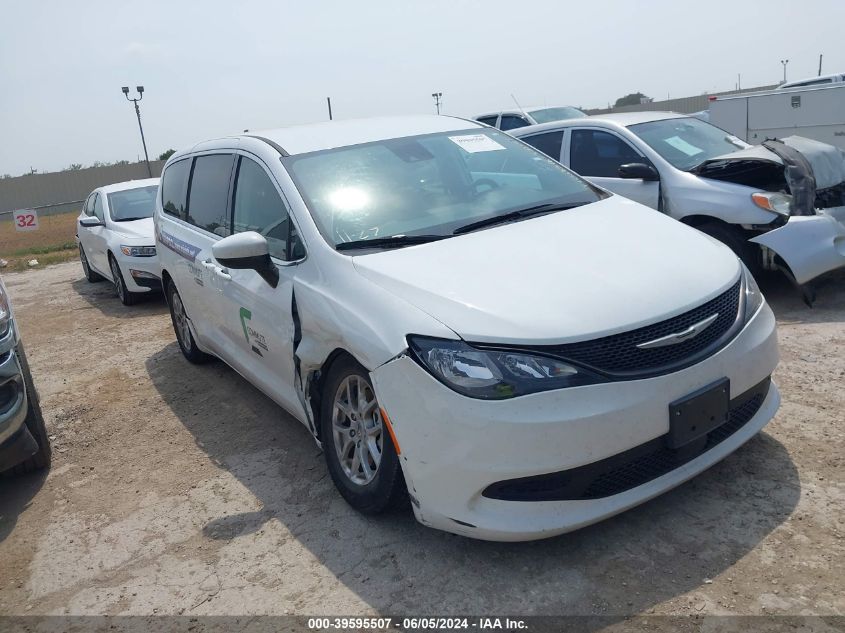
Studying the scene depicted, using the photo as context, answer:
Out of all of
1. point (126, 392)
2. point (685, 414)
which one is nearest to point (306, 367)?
point (685, 414)

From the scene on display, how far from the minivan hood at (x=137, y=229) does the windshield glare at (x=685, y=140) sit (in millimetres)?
6189

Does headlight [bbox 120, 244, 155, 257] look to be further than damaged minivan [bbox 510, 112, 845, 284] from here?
Yes

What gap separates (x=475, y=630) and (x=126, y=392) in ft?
13.9

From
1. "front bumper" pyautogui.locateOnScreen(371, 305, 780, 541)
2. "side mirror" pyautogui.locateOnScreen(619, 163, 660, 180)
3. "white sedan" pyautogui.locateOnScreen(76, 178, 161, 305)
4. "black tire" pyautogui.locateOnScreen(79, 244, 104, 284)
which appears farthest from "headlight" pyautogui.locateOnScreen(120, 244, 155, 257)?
"front bumper" pyautogui.locateOnScreen(371, 305, 780, 541)

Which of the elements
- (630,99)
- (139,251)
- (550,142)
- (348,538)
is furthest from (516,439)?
(630,99)

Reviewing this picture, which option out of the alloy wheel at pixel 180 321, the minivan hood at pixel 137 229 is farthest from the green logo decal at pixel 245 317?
the minivan hood at pixel 137 229

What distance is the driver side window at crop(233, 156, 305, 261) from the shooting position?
383 cm

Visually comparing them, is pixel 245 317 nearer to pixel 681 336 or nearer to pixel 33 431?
pixel 33 431

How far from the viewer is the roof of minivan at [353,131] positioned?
13.9 feet

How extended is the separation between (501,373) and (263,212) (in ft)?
6.65

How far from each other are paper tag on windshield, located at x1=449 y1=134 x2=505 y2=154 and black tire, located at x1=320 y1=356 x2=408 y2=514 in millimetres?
1732

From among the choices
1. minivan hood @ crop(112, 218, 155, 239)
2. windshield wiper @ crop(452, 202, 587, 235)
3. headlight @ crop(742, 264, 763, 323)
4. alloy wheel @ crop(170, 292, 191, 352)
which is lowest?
alloy wheel @ crop(170, 292, 191, 352)

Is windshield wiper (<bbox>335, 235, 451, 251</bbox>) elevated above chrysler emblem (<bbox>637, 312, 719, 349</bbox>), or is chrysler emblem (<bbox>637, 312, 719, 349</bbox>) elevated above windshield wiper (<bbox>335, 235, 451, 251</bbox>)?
windshield wiper (<bbox>335, 235, 451, 251</bbox>)

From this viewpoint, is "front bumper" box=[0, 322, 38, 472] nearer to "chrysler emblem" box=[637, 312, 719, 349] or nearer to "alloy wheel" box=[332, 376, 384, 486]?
"alloy wheel" box=[332, 376, 384, 486]
